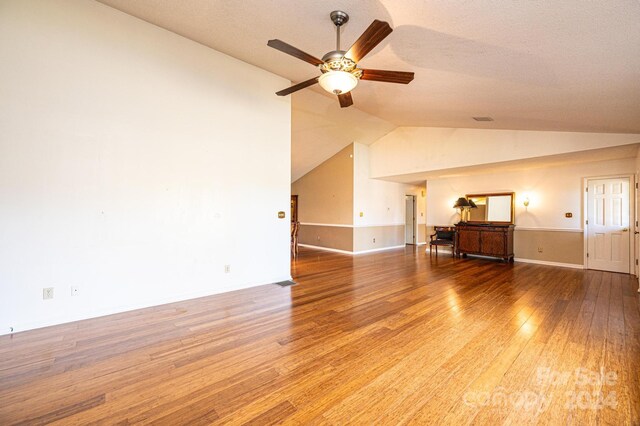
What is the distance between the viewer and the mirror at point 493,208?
7.04 metres

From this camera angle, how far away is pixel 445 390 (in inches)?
74.2

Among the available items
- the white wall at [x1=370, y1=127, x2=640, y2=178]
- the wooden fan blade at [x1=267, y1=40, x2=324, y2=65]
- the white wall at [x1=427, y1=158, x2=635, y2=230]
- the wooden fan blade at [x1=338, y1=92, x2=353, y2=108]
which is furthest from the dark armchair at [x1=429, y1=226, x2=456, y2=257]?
the wooden fan blade at [x1=267, y1=40, x2=324, y2=65]

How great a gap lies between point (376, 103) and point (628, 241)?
5587mm

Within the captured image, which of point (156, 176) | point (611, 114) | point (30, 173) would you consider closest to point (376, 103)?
point (611, 114)

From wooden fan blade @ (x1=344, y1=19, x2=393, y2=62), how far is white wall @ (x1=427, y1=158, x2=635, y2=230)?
21.0 ft

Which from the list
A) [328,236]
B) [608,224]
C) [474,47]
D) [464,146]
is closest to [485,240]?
[608,224]

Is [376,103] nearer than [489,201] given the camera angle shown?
Yes

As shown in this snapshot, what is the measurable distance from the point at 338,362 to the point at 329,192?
22.7ft

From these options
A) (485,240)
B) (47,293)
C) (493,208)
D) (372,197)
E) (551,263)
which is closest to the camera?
(47,293)

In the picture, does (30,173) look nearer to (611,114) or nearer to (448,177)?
(611,114)

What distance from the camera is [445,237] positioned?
7.88 m

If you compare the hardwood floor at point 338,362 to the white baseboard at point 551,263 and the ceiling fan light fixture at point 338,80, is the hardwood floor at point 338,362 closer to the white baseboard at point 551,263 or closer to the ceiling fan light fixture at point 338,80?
the ceiling fan light fixture at point 338,80

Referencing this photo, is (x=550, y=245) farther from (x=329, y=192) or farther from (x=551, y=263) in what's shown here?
(x=329, y=192)

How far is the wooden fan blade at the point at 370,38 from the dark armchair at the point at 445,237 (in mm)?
6360
